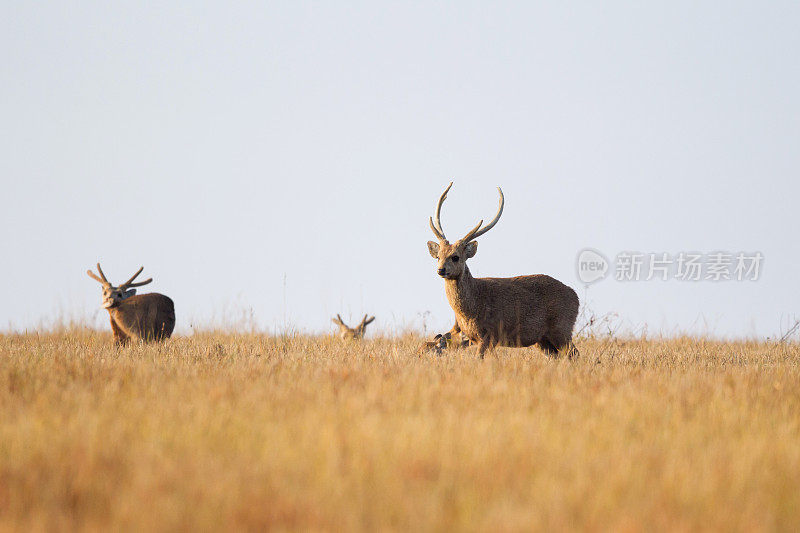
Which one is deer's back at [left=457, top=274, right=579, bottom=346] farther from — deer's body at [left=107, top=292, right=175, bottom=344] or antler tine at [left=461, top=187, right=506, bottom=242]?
deer's body at [left=107, top=292, right=175, bottom=344]

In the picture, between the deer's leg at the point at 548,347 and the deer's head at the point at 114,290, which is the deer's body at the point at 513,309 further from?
the deer's head at the point at 114,290

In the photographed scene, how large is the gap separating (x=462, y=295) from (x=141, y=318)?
16.4ft

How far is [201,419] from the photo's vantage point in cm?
438

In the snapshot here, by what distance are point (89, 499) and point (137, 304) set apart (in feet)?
26.5

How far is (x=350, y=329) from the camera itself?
14211 mm

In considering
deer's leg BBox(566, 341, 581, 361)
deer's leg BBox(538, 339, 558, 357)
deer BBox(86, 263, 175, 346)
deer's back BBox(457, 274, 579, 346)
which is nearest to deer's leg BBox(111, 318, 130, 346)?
deer BBox(86, 263, 175, 346)

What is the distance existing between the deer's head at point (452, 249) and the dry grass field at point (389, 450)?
1.59 meters

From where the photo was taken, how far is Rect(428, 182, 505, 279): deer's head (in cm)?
812

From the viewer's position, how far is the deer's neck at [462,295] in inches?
328

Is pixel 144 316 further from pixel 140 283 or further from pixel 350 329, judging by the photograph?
pixel 350 329

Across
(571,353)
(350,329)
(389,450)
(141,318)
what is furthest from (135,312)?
(389,450)

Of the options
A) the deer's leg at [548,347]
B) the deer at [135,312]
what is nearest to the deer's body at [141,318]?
the deer at [135,312]

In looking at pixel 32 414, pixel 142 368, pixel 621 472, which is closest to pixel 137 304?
pixel 142 368

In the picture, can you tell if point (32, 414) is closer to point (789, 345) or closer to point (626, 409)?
point (626, 409)
